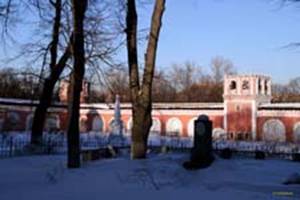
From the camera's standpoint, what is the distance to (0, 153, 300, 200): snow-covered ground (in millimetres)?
10023

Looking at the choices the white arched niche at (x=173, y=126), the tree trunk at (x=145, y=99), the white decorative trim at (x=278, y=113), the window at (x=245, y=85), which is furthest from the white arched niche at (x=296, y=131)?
the tree trunk at (x=145, y=99)

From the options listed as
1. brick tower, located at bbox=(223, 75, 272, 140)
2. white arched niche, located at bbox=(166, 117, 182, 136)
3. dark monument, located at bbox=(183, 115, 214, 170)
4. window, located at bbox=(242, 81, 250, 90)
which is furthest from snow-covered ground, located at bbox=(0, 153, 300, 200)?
white arched niche, located at bbox=(166, 117, 182, 136)

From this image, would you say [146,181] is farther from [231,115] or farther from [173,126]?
[173,126]

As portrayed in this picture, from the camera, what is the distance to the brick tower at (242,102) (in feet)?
180

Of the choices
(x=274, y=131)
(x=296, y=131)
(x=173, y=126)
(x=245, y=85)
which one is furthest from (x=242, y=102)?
(x=173, y=126)

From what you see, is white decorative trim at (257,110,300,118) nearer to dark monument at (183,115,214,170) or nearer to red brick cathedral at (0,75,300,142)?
red brick cathedral at (0,75,300,142)

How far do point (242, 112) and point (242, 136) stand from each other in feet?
8.14

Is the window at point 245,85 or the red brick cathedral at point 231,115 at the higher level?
the window at point 245,85

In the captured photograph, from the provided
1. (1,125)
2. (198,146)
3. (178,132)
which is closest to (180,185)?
(198,146)

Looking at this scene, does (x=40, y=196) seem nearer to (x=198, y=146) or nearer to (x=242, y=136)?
(x=198, y=146)

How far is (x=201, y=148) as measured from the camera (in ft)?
52.4

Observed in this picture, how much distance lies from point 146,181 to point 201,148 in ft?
14.8

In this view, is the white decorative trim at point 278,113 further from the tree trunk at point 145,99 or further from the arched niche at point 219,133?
the tree trunk at point 145,99

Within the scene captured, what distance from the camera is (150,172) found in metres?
13.0
